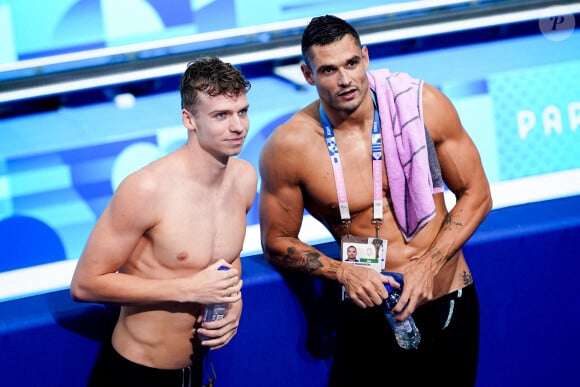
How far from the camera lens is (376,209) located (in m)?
2.60

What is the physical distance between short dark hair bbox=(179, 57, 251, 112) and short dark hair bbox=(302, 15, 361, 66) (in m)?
0.43

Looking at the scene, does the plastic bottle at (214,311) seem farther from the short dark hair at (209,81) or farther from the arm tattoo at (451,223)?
the arm tattoo at (451,223)

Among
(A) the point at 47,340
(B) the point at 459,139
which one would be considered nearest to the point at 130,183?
(A) the point at 47,340

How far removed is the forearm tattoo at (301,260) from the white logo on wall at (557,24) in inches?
202

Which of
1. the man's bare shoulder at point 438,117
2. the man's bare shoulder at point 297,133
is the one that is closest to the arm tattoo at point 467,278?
the man's bare shoulder at point 438,117

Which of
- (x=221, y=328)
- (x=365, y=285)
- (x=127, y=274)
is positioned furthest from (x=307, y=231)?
(x=127, y=274)

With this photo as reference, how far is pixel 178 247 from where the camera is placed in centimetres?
224

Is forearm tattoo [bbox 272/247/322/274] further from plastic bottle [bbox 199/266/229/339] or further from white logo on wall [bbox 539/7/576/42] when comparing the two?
white logo on wall [bbox 539/7/576/42]

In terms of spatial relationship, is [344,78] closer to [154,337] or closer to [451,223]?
[451,223]

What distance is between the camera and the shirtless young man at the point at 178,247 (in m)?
2.14

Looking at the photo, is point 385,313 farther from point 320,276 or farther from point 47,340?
point 47,340

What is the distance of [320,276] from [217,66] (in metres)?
0.77

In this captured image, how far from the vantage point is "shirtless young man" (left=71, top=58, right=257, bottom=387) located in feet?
7.02

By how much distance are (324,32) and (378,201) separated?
58 cm
